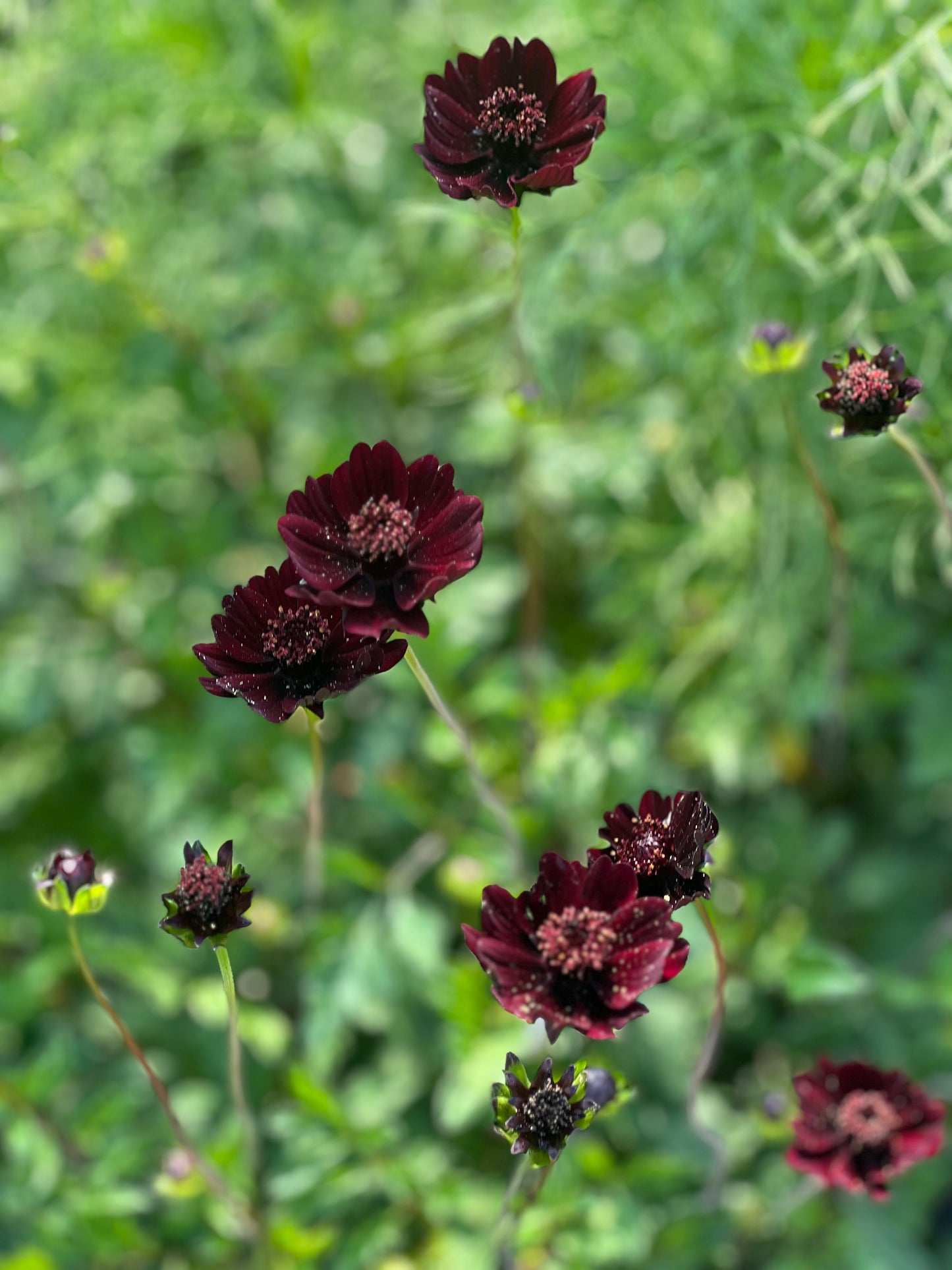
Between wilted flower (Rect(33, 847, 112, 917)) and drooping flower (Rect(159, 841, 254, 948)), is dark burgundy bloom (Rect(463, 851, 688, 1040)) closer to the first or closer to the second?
drooping flower (Rect(159, 841, 254, 948))

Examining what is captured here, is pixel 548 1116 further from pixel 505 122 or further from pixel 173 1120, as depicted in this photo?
pixel 505 122

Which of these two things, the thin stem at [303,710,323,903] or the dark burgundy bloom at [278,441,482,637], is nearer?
the dark burgundy bloom at [278,441,482,637]

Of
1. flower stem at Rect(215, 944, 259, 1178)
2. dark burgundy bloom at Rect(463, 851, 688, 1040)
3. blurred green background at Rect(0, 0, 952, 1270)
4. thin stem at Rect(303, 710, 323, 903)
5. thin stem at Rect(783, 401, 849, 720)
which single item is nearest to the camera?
dark burgundy bloom at Rect(463, 851, 688, 1040)

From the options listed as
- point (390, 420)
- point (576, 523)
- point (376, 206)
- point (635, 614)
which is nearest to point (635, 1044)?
point (635, 614)

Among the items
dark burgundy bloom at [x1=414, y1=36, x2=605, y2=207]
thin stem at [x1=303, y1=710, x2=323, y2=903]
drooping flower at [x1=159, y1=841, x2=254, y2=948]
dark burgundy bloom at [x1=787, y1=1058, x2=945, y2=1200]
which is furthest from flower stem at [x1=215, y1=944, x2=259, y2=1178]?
dark burgundy bloom at [x1=414, y1=36, x2=605, y2=207]

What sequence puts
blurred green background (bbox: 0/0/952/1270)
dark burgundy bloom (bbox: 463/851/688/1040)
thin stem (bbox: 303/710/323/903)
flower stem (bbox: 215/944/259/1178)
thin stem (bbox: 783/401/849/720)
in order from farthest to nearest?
blurred green background (bbox: 0/0/952/1270) < thin stem (bbox: 783/401/849/720) < thin stem (bbox: 303/710/323/903) < flower stem (bbox: 215/944/259/1178) < dark burgundy bloom (bbox: 463/851/688/1040)

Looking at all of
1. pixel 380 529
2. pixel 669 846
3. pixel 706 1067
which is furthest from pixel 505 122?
pixel 706 1067

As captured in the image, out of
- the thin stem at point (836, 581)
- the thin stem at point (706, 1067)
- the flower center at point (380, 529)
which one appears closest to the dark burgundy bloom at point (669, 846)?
the thin stem at point (706, 1067)
